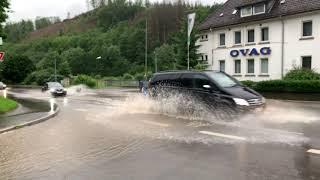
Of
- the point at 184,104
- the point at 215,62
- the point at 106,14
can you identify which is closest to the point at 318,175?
the point at 184,104

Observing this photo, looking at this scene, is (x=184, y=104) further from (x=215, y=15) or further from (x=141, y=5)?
(x=141, y=5)

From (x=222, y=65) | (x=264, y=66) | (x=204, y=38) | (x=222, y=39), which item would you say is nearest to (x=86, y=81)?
(x=204, y=38)

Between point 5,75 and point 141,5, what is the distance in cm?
6702

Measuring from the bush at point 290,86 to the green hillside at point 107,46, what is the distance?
44.6 metres

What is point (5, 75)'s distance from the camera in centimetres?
9894

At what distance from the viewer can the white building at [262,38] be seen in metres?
Answer: 36.5

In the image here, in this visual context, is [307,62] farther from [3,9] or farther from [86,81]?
[86,81]

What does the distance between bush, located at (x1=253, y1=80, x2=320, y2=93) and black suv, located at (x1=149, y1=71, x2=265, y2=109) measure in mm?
14684

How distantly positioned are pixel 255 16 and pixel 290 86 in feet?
36.9

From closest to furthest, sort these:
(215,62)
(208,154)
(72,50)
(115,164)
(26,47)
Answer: (115,164) < (208,154) < (215,62) < (72,50) < (26,47)

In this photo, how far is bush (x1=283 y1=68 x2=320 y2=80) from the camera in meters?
33.7

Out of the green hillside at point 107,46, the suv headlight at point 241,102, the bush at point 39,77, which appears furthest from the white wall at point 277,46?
the bush at point 39,77

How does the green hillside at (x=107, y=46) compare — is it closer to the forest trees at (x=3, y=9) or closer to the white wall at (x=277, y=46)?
the white wall at (x=277, y=46)

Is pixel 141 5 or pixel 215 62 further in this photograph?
pixel 141 5
